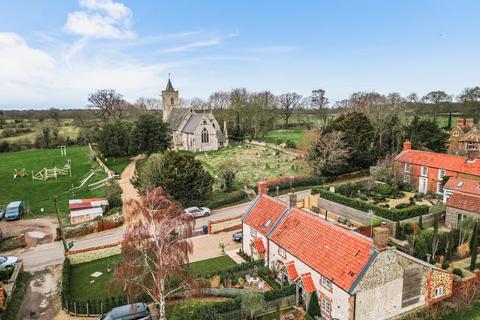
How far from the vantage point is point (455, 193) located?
3381 cm

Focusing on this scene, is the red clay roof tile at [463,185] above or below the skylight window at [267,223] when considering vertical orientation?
above

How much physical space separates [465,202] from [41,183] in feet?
186

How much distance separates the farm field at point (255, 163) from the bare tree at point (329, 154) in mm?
3368

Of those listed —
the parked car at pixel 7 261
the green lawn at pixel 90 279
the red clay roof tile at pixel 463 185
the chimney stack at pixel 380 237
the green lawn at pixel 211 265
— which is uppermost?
the chimney stack at pixel 380 237

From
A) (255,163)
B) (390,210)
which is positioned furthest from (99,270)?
(255,163)

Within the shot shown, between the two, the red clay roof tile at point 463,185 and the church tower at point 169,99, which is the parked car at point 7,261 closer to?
the red clay roof tile at point 463,185

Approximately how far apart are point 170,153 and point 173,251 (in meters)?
22.6

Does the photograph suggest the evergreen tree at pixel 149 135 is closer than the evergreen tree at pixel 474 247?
No

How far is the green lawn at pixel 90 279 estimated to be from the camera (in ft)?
77.2

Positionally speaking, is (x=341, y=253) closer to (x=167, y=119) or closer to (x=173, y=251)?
(x=173, y=251)

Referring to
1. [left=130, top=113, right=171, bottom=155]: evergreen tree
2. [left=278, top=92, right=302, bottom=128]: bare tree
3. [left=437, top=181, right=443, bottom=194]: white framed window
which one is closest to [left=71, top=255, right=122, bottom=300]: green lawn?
[left=130, top=113, right=171, bottom=155]: evergreen tree

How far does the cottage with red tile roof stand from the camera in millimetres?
39000

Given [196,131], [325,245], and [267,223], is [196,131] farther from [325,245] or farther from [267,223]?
[325,245]

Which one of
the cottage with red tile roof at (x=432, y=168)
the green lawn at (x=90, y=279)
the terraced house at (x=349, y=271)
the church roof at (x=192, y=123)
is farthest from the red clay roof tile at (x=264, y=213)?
the church roof at (x=192, y=123)
